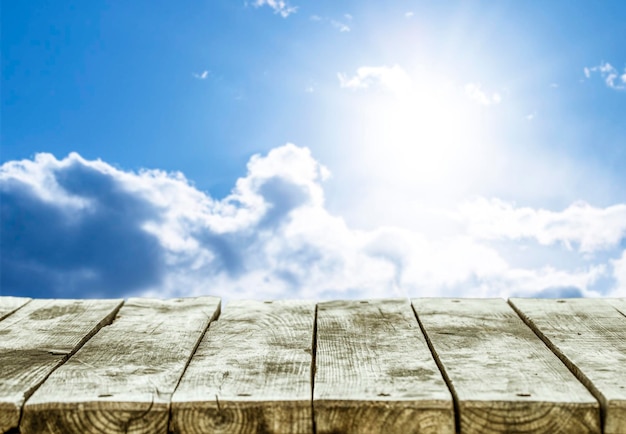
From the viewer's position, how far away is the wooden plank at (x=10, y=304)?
3.23 meters

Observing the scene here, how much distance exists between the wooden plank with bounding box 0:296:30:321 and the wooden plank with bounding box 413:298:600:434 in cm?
185

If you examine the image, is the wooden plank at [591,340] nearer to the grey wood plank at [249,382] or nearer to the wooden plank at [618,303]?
the wooden plank at [618,303]

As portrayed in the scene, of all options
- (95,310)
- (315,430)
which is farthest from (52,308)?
(315,430)

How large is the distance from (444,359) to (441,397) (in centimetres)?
38

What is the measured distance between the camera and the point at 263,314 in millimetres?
3088

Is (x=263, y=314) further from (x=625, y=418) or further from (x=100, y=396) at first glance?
(x=625, y=418)

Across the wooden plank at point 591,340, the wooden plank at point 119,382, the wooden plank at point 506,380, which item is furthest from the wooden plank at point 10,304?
the wooden plank at point 591,340

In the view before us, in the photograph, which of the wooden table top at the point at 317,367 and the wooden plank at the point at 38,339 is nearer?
the wooden table top at the point at 317,367

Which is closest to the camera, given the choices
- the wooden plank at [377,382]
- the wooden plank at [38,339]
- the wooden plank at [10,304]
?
the wooden plank at [377,382]

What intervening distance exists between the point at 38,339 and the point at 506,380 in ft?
5.77

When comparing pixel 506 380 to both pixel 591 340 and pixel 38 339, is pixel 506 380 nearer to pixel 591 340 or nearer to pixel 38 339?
pixel 591 340

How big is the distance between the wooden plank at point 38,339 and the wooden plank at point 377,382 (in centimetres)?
90

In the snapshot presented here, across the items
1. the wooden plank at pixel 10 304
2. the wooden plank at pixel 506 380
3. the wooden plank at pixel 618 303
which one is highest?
the wooden plank at pixel 10 304

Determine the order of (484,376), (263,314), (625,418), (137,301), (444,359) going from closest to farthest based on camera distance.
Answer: (625,418) → (484,376) → (444,359) → (263,314) → (137,301)
